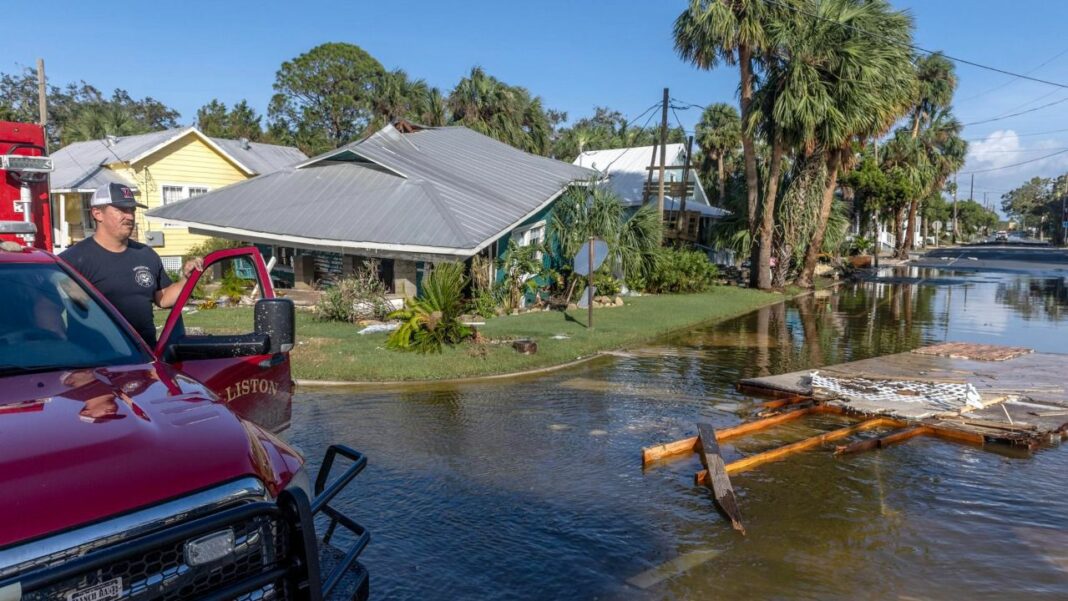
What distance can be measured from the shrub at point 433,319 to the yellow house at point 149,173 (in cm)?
1446

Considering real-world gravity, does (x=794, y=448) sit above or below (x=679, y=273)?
below

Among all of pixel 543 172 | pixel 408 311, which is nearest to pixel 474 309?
pixel 408 311

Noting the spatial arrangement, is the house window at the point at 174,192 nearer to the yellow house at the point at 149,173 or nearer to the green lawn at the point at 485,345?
the yellow house at the point at 149,173

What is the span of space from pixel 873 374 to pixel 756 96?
1534 centimetres

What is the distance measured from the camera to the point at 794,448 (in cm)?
773

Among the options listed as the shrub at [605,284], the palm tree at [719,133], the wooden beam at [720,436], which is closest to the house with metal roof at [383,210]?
the shrub at [605,284]

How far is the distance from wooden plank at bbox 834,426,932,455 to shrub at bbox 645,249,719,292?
14.7 metres

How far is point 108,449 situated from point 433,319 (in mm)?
10191

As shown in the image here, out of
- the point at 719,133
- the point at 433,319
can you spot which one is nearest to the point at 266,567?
the point at 433,319

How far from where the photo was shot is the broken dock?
25.0 ft

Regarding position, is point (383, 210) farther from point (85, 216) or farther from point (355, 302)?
point (85, 216)

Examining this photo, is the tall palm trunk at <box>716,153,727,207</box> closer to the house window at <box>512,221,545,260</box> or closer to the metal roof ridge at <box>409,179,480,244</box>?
the house window at <box>512,221,545,260</box>

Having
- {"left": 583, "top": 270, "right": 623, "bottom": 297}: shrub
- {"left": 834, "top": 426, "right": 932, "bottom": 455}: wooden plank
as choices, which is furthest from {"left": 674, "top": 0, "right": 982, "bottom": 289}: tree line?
{"left": 834, "top": 426, "right": 932, "bottom": 455}: wooden plank

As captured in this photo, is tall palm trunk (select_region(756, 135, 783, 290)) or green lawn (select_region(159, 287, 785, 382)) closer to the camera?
green lawn (select_region(159, 287, 785, 382))
